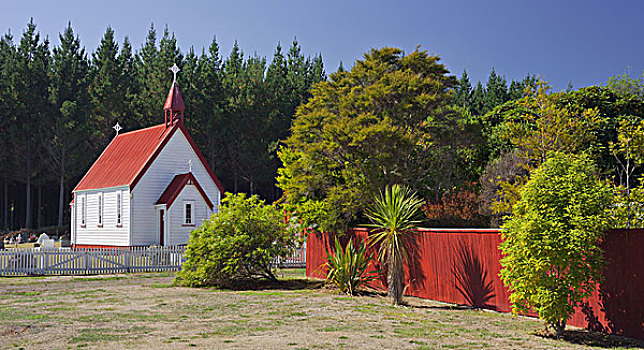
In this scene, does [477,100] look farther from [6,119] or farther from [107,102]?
[6,119]

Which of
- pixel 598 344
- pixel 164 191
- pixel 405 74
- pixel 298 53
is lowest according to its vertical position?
pixel 598 344

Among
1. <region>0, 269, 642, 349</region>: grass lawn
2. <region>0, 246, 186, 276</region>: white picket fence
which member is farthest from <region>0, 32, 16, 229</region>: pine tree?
<region>0, 269, 642, 349</region>: grass lawn

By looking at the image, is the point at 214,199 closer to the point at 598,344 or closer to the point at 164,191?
the point at 164,191

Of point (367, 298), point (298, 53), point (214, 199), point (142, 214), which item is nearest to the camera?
point (367, 298)

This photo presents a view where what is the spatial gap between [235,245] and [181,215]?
18820 millimetres

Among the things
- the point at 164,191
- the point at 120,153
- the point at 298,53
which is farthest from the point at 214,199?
the point at 298,53

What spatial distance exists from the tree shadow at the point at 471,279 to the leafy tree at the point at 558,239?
10.7 ft

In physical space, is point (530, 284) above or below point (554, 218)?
below

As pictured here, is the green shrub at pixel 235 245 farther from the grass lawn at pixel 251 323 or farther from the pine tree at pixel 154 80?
the pine tree at pixel 154 80

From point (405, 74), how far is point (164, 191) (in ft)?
69.8

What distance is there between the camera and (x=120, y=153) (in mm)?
42844

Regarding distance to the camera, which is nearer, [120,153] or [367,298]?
[367,298]

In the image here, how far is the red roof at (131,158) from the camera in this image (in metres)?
38.6

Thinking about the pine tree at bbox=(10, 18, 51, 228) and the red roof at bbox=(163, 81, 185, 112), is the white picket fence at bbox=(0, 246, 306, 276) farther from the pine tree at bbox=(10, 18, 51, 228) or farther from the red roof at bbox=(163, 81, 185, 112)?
the pine tree at bbox=(10, 18, 51, 228)
